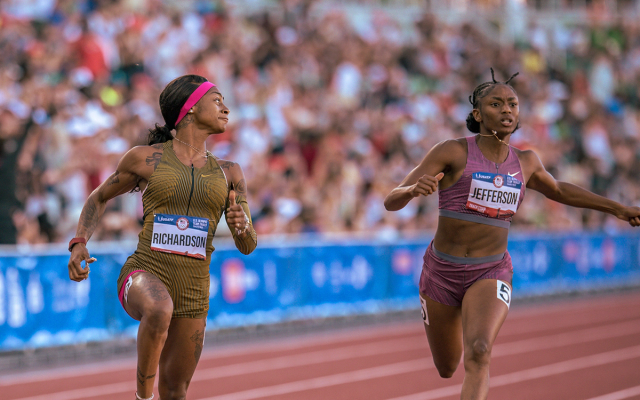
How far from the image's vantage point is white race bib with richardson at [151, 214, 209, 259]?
4891 mm

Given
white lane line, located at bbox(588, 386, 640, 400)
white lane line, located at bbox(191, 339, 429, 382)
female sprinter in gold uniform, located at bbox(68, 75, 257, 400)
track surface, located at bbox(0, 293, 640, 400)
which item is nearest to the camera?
female sprinter in gold uniform, located at bbox(68, 75, 257, 400)

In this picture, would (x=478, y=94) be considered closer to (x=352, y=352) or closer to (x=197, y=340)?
(x=197, y=340)

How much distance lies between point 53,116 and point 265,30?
6162 millimetres

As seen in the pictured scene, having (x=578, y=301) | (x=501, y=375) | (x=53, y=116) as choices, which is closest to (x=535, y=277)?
(x=578, y=301)

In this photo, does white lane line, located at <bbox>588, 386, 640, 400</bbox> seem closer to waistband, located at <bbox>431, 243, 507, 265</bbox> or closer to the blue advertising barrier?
waistband, located at <bbox>431, 243, 507, 265</bbox>

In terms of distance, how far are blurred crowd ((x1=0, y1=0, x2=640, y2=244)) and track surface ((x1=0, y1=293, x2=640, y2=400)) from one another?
186 cm

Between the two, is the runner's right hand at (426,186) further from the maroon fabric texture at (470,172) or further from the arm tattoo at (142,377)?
the arm tattoo at (142,377)

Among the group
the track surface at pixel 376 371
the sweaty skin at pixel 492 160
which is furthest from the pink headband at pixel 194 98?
the track surface at pixel 376 371

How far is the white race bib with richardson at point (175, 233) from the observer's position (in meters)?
4.89

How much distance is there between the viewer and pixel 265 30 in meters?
16.2

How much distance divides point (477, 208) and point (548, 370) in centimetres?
472

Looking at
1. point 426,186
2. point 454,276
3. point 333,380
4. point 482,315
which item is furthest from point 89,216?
point 333,380

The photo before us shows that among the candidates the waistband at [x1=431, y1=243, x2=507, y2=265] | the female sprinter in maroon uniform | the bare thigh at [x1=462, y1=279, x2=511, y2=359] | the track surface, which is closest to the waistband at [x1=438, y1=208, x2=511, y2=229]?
the female sprinter in maroon uniform

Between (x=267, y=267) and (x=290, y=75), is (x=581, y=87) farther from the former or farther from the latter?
(x=267, y=267)
